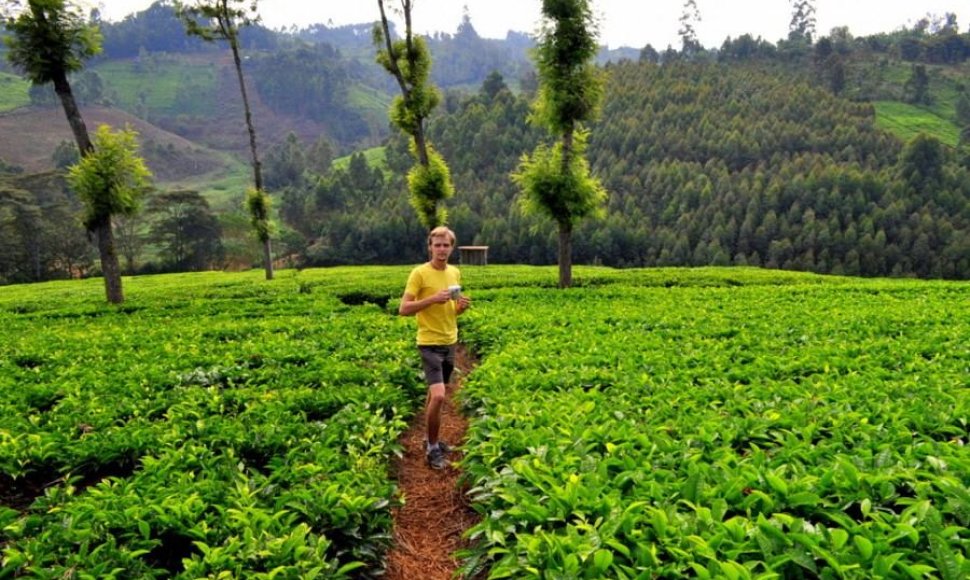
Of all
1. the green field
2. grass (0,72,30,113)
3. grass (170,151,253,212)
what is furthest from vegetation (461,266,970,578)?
grass (0,72,30,113)

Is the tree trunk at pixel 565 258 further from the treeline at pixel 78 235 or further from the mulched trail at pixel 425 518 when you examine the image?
the treeline at pixel 78 235

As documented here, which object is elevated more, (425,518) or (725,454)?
(725,454)

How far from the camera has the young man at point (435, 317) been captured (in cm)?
668

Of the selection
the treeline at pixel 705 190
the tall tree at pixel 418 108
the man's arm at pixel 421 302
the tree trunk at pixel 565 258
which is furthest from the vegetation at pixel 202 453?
the treeline at pixel 705 190

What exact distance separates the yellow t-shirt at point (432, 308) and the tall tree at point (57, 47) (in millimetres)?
15745

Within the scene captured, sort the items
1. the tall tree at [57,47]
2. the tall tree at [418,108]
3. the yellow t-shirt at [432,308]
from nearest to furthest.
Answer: the yellow t-shirt at [432,308] < the tall tree at [57,47] < the tall tree at [418,108]

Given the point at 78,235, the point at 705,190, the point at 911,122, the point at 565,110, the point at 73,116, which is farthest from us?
the point at 911,122

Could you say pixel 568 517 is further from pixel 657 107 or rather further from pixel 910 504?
pixel 657 107

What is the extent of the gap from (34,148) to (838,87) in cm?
19348

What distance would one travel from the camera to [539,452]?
4840 millimetres

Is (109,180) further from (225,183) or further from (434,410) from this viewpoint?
(225,183)

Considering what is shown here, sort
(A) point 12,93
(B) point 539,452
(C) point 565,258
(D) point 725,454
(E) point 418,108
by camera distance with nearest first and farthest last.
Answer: (D) point 725,454
(B) point 539,452
(C) point 565,258
(E) point 418,108
(A) point 12,93

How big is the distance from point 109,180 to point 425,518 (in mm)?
18048

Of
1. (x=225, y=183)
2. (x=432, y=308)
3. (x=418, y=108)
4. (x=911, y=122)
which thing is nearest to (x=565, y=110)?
(x=418, y=108)
